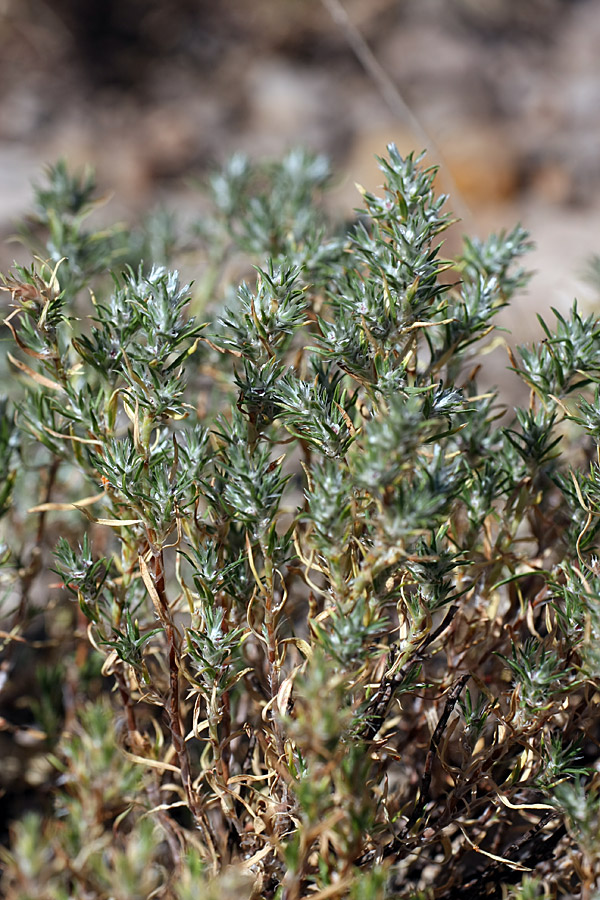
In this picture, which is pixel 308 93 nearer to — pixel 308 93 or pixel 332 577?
pixel 308 93

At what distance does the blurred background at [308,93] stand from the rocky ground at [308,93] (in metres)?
0.01

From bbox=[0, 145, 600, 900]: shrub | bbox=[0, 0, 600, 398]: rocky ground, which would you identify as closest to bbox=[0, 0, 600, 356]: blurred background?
bbox=[0, 0, 600, 398]: rocky ground

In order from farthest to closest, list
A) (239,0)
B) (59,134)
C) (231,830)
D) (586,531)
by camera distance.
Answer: (239,0) < (59,134) < (231,830) < (586,531)

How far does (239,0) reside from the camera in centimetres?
560

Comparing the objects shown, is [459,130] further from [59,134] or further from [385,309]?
[385,309]

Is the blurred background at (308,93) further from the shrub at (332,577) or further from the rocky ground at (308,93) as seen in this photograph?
the shrub at (332,577)

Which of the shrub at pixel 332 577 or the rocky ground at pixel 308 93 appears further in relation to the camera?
the rocky ground at pixel 308 93

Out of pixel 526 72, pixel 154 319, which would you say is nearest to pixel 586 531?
pixel 154 319

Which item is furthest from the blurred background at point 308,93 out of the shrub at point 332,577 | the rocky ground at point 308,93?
the shrub at point 332,577

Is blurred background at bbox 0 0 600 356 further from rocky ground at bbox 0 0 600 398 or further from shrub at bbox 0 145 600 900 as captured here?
shrub at bbox 0 145 600 900

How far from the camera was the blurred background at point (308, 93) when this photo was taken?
4828 millimetres

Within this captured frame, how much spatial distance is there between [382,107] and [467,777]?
198 inches

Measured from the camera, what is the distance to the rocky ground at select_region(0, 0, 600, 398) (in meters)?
4.83

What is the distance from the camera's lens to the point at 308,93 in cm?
541
